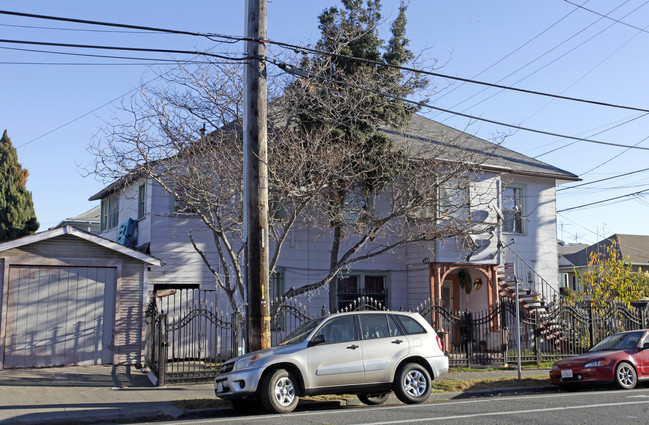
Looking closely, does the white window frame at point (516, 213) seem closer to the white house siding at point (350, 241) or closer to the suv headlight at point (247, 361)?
the white house siding at point (350, 241)

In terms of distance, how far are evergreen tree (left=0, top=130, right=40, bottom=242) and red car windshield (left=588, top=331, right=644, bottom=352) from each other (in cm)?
1791

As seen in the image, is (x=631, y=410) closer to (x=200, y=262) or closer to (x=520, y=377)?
(x=520, y=377)

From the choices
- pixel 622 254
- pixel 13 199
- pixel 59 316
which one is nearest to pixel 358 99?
pixel 59 316

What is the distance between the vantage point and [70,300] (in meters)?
15.6

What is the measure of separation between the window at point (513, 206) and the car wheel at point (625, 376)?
9918 mm

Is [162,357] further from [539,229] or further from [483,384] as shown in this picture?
[539,229]

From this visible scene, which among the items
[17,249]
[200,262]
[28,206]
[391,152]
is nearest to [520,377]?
[391,152]

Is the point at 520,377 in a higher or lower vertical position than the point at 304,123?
lower

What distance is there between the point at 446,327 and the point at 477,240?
9.73 ft

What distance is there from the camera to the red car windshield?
14203 millimetres

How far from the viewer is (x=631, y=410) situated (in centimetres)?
998

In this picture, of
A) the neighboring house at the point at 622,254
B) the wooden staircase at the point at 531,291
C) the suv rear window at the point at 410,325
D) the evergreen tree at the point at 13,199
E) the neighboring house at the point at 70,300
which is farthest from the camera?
the neighboring house at the point at 622,254

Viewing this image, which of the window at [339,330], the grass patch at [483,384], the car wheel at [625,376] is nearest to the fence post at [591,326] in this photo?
the grass patch at [483,384]

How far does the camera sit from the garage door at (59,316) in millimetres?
15023
